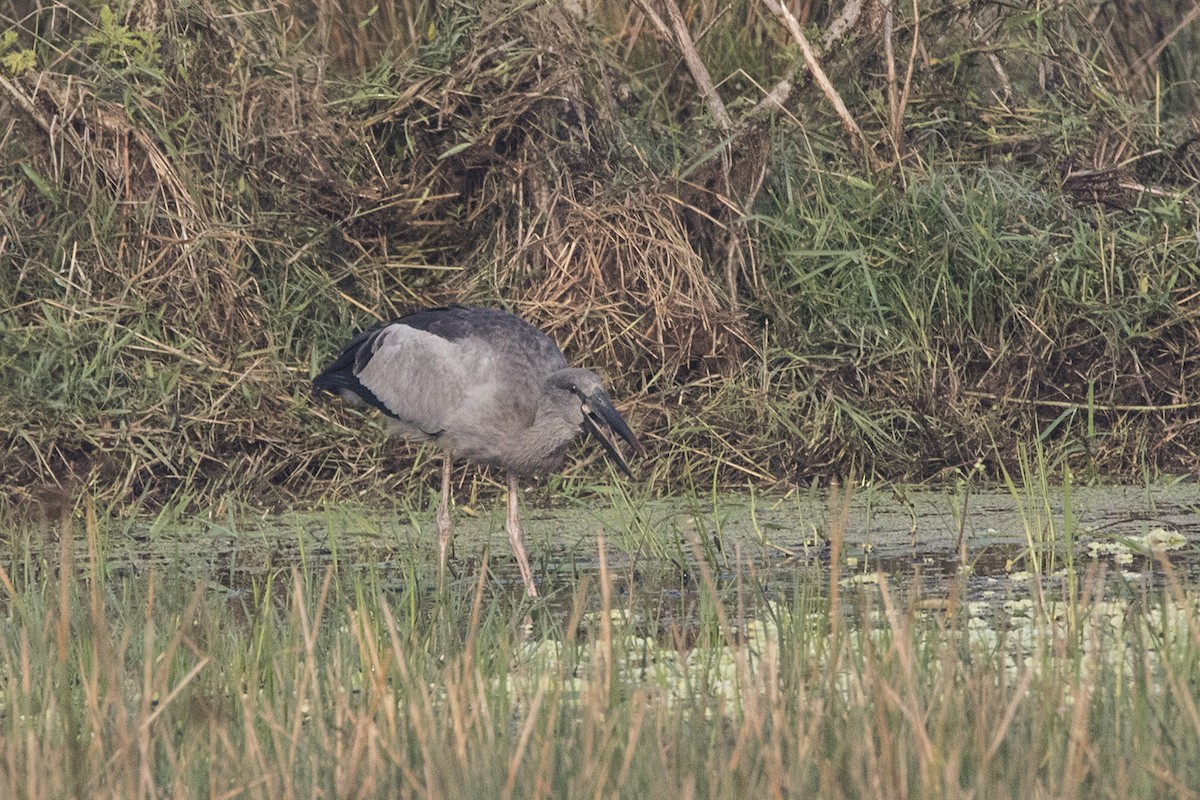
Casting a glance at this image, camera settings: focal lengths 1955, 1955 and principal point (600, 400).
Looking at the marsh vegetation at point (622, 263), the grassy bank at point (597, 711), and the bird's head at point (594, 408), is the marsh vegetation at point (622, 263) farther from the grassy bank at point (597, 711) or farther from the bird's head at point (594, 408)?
the grassy bank at point (597, 711)

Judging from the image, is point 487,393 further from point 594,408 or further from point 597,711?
point 597,711

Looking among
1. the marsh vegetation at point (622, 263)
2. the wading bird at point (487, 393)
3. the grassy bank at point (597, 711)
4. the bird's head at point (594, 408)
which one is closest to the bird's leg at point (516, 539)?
the wading bird at point (487, 393)

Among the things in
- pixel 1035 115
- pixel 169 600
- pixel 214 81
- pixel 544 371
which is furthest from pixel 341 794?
pixel 1035 115

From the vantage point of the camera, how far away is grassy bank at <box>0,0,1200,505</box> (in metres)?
6.34

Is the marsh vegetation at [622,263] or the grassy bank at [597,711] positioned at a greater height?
the marsh vegetation at [622,263]

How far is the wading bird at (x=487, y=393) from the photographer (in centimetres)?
543

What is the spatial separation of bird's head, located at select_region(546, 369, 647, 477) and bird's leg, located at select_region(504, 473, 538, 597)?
32 cm

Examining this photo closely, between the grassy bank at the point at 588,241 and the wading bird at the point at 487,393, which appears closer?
the wading bird at the point at 487,393

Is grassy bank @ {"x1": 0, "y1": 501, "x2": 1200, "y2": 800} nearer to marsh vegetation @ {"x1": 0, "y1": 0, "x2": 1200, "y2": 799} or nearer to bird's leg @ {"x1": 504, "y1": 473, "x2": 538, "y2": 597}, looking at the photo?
bird's leg @ {"x1": 504, "y1": 473, "x2": 538, "y2": 597}

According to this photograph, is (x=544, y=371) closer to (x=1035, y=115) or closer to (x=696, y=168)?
(x=696, y=168)

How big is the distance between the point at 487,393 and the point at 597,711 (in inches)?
109

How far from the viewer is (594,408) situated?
5.37m

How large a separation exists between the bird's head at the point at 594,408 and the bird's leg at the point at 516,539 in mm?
316

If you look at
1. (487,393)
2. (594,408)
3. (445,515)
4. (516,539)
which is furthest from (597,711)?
(487,393)
